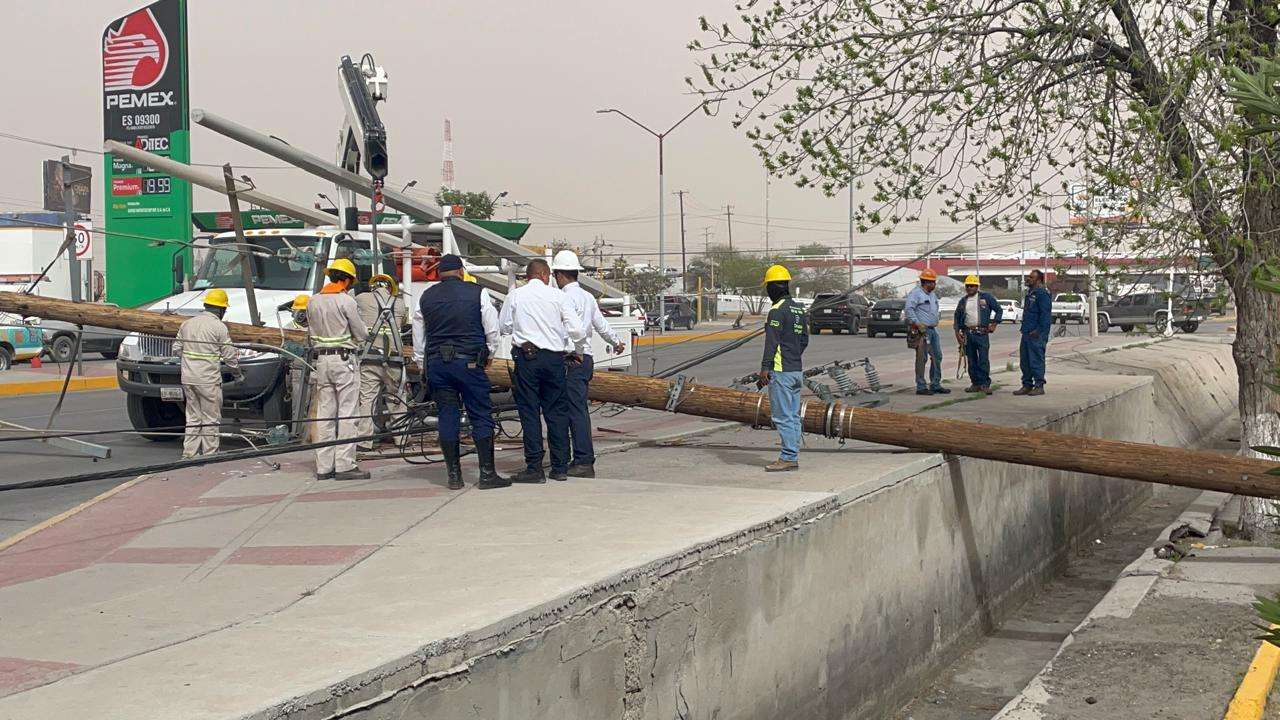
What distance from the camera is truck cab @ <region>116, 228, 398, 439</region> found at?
12.5m

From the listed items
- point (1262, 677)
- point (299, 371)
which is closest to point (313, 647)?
point (1262, 677)

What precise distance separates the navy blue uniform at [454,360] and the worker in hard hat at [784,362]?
2072 millimetres

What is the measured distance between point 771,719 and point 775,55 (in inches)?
263

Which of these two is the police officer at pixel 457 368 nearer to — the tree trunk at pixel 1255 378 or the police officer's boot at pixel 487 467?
the police officer's boot at pixel 487 467

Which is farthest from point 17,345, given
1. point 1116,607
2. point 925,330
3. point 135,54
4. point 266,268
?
point 1116,607

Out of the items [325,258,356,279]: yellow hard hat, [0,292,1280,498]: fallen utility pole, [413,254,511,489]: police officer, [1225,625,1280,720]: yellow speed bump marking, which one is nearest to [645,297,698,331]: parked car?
[0,292,1280,498]: fallen utility pole

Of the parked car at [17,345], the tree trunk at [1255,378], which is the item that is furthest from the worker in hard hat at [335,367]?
the parked car at [17,345]

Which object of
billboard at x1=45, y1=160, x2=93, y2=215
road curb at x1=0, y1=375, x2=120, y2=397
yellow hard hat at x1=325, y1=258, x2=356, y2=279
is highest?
billboard at x1=45, y1=160, x2=93, y2=215

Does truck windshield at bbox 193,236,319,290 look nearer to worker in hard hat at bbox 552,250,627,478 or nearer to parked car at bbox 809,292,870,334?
worker in hard hat at bbox 552,250,627,478

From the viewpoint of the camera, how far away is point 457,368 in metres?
8.56

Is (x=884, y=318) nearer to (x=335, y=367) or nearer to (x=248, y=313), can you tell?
(x=248, y=313)

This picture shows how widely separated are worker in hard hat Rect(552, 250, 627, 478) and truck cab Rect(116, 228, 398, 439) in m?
3.28

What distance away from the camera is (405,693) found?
4.35 meters

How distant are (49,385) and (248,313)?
10.4 m
